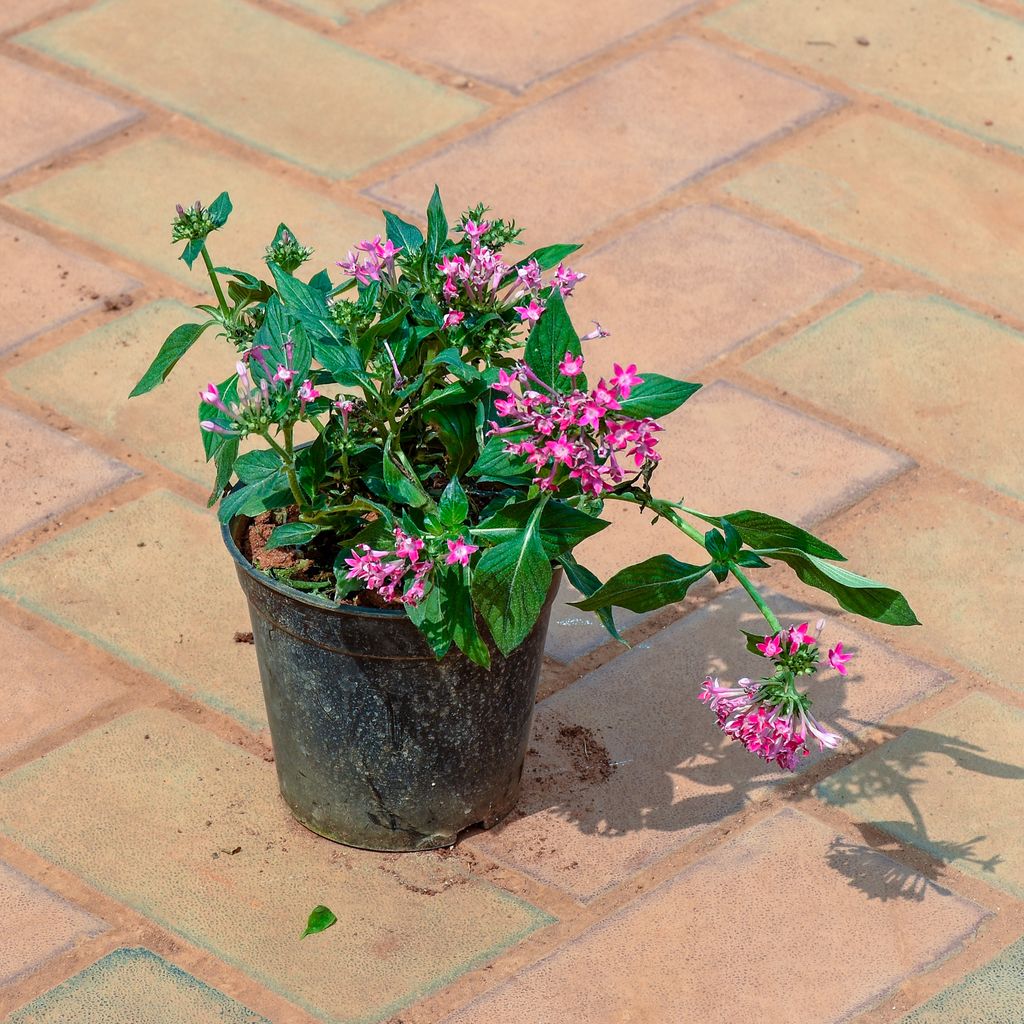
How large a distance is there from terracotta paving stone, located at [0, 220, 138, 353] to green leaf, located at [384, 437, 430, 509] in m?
1.65

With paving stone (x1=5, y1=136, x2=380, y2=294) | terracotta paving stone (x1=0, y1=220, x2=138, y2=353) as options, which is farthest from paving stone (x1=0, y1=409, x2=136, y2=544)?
paving stone (x1=5, y1=136, x2=380, y2=294)

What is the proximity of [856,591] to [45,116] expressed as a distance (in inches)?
109

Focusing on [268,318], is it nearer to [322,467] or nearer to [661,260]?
[322,467]

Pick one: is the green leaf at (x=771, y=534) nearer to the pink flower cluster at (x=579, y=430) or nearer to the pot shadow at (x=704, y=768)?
the pink flower cluster at (x=579, y=430)

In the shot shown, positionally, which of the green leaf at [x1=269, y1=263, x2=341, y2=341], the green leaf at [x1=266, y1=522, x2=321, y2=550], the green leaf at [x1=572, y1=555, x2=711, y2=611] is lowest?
the green leaf at [x1=266, y1=522, x2=321, y2=550]

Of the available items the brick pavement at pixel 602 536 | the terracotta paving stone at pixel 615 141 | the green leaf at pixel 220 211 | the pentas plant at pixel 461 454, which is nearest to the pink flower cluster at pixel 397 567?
the pentas plant at pixel 461 454

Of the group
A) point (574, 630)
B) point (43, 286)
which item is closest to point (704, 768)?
point (574, 630)

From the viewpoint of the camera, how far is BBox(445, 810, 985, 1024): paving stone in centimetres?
255

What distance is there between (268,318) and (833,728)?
1211mm

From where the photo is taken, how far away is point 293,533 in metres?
2.45

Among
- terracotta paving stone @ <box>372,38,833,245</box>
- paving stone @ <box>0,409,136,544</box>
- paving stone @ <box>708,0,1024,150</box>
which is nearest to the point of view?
paving stone @ <box>0,409,136,544</box>

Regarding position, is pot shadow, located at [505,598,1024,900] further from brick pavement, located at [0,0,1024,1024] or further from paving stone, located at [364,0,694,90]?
paving stone, located at [364,0,694,90]

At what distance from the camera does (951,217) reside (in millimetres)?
4223

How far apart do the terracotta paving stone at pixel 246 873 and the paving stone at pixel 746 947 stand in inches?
4.2
